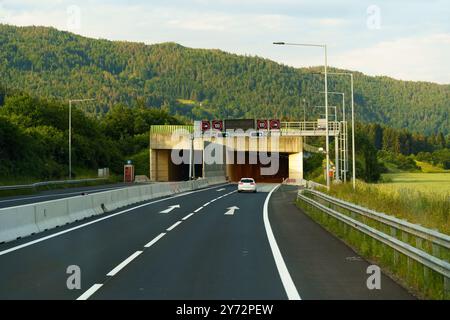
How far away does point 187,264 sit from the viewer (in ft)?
39.3

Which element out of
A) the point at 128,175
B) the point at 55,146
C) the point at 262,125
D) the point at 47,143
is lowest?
the point at 128,175

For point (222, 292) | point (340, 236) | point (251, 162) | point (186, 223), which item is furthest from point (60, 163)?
point (222, 292)

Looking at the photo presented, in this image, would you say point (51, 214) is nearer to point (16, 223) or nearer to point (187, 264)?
point (16, 223)

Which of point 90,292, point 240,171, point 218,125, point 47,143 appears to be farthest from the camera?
point 240,171

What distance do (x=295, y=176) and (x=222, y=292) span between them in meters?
69.6

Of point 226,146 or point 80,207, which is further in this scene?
point 226,146

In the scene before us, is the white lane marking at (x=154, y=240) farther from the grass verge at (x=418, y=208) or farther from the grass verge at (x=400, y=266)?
the grass verge at (x=418, y=208)

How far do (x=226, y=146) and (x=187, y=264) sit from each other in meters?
67.2

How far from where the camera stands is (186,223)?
2152cm

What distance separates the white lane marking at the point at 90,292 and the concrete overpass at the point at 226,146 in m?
58.6

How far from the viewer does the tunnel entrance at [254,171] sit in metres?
91.8

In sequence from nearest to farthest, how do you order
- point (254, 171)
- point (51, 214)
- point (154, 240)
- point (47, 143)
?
point (154, 240), point (51, 214), point (47, 143), point (254, 171)

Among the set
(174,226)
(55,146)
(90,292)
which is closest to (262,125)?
(55,146)
